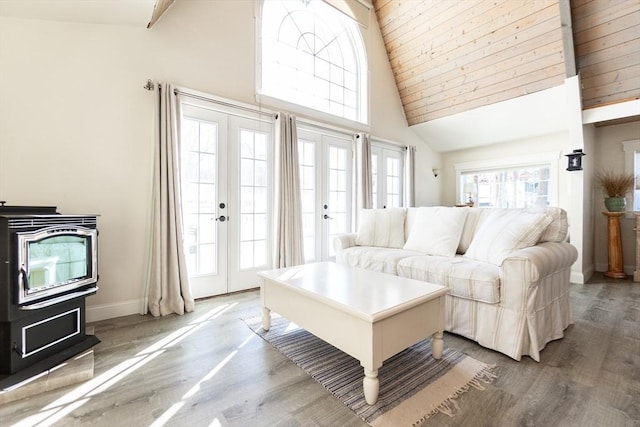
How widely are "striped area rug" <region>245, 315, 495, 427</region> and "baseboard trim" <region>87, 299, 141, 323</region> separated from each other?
1417 mm

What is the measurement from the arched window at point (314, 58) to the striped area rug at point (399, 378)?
299cm

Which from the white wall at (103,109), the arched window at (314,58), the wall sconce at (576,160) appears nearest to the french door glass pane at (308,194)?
the arched window at (314,58)

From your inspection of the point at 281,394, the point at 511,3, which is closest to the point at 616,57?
the point at 511,3

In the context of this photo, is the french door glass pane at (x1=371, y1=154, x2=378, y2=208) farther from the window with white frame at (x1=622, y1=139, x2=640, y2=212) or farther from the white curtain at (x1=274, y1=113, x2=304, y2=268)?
the window with white frame at (x1=622, y1=139, x2=640, y2=212)

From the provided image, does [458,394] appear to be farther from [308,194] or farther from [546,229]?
[308,194]

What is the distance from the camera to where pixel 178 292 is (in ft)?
8.91

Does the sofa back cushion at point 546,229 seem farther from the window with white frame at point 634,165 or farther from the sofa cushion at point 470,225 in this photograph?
the window with white frame at point 634,165

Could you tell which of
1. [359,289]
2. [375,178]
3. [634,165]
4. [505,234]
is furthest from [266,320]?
[634,165]

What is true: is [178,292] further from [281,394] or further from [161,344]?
[281,394]

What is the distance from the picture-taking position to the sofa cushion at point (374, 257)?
8.73 ft

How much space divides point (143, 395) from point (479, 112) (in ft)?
17.0

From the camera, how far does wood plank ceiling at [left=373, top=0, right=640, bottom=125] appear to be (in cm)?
315

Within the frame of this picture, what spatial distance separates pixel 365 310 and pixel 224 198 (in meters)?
2.33

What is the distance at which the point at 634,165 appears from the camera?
4.08 metres
